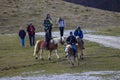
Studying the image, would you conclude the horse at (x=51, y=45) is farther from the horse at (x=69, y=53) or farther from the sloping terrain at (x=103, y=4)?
the sloping terrain at (x=103, y=4)

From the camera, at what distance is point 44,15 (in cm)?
7162

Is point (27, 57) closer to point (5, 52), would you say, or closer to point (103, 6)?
point (5, 52)

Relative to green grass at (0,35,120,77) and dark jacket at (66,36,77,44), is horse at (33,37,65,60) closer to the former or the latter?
green grass at (0,35,120,77)

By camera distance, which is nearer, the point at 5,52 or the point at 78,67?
the point at 78,67

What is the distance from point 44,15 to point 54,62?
1470 inches

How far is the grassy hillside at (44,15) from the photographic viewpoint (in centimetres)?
6597

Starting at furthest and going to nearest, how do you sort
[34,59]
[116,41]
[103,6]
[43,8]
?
[103,6] < [43,8] < [116,41] < [34,59]

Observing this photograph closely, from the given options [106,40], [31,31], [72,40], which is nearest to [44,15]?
[106,40]

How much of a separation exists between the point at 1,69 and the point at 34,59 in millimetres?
4082

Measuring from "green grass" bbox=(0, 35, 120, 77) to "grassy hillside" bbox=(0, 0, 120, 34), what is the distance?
20.1 meters

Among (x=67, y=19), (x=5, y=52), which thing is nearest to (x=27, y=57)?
(x=5, y=52)

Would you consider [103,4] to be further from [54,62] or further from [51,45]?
[54,62]

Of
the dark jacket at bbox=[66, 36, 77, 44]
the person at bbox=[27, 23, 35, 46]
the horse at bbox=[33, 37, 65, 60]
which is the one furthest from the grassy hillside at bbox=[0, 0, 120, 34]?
the dark jacket at bbox=[66, 36, 77, 44]

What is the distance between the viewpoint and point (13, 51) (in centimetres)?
4194
